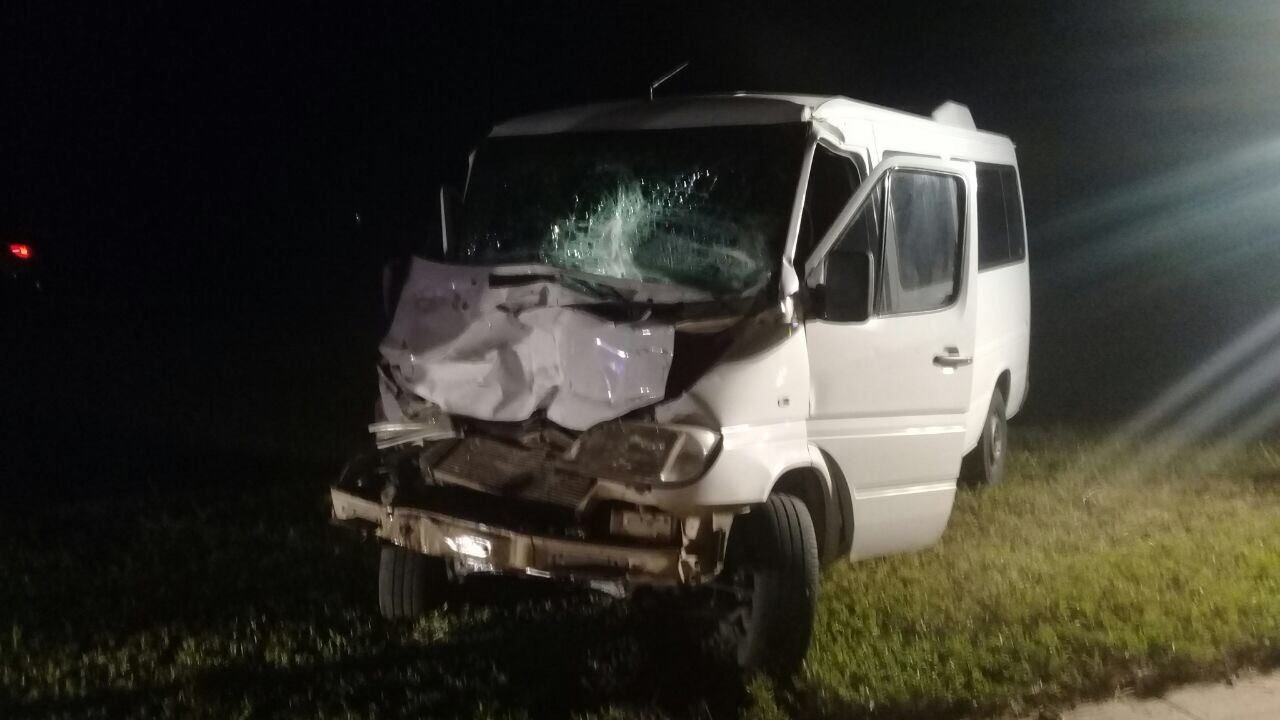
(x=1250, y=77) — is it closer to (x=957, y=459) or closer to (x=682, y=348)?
(x=957, y=459)

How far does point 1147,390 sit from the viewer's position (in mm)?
12531

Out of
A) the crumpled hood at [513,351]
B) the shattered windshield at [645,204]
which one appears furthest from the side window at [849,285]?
the crumpled hood at [513,351]

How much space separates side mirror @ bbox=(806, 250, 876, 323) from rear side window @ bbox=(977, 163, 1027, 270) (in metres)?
2.93

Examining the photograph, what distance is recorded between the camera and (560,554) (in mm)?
4078

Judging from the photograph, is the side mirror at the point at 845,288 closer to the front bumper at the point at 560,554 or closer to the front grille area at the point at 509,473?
the front bumper at the point at 560,554

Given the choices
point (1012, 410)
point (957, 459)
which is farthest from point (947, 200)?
point (1012, 410)

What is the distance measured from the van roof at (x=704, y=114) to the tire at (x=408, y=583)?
2.09 meters

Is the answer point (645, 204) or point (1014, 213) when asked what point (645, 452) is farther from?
point (1014, 213)

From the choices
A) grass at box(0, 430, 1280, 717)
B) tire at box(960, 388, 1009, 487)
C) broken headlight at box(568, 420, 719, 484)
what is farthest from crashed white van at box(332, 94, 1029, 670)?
tire at box(960, 388, 1009, 487)

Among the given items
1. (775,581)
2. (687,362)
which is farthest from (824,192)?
(775,581)

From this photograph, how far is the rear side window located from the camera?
24.6ft

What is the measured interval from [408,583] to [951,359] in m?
2.69

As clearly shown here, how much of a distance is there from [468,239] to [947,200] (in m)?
2.33

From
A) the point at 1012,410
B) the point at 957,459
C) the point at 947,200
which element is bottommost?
the point at 1012,410
